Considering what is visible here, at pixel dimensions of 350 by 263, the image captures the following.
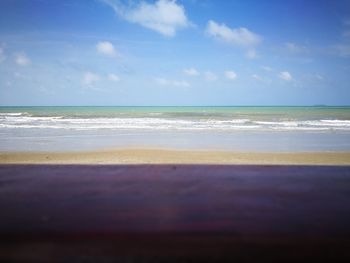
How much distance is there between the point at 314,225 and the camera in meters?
2.27

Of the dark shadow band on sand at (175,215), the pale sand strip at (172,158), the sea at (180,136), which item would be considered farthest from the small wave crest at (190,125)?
the dark shadow band on sand at (175,215)

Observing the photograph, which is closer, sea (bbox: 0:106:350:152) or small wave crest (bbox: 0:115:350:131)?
sea (bbox: 0:106:350:152)

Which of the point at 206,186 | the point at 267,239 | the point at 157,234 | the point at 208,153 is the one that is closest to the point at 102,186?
the point at 206,186

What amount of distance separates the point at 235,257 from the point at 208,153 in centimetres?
769

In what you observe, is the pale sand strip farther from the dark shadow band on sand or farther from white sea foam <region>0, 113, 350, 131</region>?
white sea foam <region>0, 113, 350, 131</region>

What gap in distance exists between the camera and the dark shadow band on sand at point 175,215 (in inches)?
76.2

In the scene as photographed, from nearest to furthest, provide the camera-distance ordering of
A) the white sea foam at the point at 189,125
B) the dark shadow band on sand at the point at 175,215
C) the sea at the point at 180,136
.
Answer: the dark shadow band on sand at the point at 175,215 → the sea at the point at 180,136 → the white sea foam at the point at 189,125

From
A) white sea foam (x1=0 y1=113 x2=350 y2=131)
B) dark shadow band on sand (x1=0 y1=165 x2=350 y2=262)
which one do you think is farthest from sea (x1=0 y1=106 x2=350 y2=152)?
dark shadow band on sand (x1=0 y1=165 x2=350 y2=262)

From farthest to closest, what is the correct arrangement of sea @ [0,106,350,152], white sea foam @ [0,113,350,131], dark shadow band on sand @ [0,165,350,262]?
white sea foam @ [0,113,350,131]
sea @ [0,106,350,152]
dark shadow band on sand @ [0,165,350,262]

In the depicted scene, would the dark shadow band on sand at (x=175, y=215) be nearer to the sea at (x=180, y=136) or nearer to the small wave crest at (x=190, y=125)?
the sea at (x=180, y=136)

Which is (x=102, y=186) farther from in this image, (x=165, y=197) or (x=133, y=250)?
(x=133, y=250)

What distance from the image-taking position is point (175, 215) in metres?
2.52

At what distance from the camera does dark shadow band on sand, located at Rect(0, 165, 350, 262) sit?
6.35 ft

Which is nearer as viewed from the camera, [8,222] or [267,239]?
[267,239]
